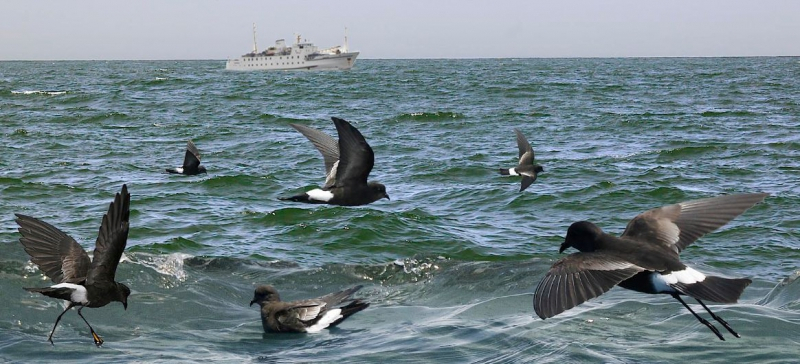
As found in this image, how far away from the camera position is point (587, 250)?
6.05m

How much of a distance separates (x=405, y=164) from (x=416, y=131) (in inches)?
245

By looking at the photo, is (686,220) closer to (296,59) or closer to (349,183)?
(349,183)

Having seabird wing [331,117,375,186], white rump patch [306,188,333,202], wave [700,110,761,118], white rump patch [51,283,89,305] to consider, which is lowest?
wave [700,110,761,118]

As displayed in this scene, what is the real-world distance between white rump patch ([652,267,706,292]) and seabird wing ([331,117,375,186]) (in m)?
3.34

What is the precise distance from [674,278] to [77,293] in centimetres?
415

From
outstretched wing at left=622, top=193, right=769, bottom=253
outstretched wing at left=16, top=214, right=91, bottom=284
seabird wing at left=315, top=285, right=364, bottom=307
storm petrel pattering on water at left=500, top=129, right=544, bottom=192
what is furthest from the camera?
storm petrel pattering on water at left=500, top=129, right=544, bottom=192

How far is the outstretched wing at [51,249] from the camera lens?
252 inches

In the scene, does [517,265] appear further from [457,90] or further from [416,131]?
[457,90]

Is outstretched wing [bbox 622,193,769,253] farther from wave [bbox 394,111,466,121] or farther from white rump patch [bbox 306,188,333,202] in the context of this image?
wave [bbox 394,111,466,121]

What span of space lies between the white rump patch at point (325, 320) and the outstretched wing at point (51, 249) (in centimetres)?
193

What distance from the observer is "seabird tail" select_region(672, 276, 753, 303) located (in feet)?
16.8

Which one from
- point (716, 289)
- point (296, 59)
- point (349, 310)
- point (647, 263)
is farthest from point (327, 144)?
point (296, 59)

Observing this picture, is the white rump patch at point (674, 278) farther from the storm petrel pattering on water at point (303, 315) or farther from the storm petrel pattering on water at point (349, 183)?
the storm petrel pattering on water at point (349, 183)

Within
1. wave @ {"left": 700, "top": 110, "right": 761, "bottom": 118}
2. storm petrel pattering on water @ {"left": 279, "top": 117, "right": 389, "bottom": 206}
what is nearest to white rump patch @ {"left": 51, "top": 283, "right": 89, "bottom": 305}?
storm petrel pattering on water @ {"left": 279, "top": 117, "right": 389, "bottom": 206}
